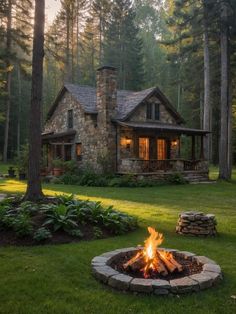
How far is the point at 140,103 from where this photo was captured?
78.1 ft

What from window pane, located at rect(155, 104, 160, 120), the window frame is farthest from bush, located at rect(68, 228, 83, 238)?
window pane, located at rect(155, 104, 160, 120)

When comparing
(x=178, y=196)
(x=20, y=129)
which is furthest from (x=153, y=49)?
(x=178, y=196)

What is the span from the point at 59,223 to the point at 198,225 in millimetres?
3022

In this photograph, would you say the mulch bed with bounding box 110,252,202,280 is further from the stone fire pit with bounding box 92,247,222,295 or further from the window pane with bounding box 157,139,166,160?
the window pane with bounding box 157,139,166,160

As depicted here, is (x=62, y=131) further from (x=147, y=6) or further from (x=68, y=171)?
(x=147, y=6)

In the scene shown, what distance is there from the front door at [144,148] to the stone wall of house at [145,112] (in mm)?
1343

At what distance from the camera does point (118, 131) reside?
2266cm

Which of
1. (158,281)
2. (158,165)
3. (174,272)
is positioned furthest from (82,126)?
(158,281)

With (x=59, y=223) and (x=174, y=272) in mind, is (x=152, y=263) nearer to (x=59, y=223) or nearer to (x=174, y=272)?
(x=174, y=272)

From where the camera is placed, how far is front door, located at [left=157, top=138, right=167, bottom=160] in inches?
985

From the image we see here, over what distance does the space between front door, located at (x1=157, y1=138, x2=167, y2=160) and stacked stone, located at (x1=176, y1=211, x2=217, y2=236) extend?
17.1 meters

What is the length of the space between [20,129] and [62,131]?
67.0ft

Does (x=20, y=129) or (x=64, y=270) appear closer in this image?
(x=64, y=270)

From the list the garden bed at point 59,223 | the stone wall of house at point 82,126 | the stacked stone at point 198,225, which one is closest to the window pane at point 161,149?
the stone wall of house at point 82,126
